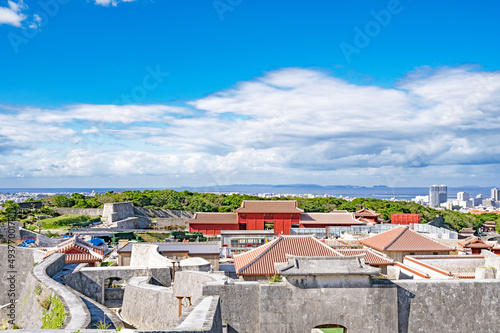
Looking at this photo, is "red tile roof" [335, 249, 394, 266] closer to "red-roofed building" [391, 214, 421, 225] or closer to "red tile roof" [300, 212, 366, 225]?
"red tile roof" [300, 212, 366, 225]

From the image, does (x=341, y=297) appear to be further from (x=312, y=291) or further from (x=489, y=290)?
(x=489, y=290)

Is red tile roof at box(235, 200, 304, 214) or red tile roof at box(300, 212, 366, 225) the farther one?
red tile roof at box(235, 200, 304, 214)

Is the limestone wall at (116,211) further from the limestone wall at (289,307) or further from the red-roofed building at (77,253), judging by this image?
the limestone wall at (289,307)

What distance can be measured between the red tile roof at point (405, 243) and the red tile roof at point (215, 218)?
2431cm

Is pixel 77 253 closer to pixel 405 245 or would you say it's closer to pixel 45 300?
pixel 45 300

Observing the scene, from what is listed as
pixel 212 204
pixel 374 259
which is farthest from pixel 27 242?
pixel 212 204

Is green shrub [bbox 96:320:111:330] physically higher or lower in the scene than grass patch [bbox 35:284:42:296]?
higher

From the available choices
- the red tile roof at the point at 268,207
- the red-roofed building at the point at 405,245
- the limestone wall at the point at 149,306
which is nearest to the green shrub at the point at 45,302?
the limestone wall at the point at 149,306

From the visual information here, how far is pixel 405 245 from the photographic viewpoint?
2302cm

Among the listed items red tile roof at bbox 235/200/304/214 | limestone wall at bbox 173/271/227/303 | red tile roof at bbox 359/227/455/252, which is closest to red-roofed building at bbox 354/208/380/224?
red tile roof at bbox 235/200/304/214

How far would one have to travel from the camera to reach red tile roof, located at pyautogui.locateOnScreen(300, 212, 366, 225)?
4625 cm

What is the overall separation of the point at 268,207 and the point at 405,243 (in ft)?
85.6

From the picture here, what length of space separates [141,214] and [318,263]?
2078 inches

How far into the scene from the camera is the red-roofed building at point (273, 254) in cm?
1748
